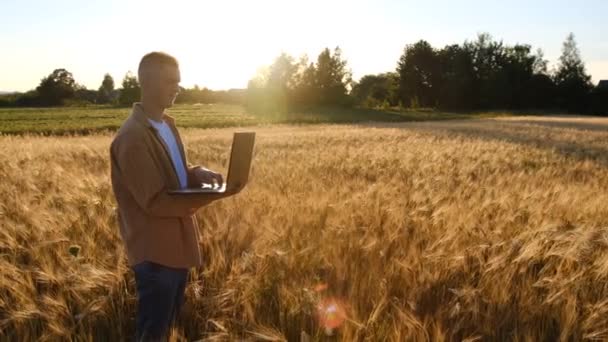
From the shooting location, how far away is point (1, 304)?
213 cm

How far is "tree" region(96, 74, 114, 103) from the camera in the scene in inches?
4181

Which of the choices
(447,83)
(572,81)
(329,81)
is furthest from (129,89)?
(572,81)

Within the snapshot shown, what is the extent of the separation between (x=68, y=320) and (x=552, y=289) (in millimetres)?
2121

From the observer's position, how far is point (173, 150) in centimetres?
213

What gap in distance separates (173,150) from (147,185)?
373 mm

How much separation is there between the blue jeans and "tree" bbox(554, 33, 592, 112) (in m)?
74.2

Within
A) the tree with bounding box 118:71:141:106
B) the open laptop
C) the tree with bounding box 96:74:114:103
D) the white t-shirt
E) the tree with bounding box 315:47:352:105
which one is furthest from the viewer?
the tree with bounding box 96:74:114:103

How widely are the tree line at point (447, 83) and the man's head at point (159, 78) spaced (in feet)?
177

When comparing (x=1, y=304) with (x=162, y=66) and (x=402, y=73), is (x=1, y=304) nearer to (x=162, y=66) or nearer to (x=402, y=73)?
(x=162, y=66)

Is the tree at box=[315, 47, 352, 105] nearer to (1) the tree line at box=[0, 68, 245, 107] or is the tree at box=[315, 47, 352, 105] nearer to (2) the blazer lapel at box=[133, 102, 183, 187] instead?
(1) the tree line at box=[0, 68, 245, 107]

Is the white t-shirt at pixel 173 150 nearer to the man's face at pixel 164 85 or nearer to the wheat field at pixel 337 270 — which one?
the man's face at pixel 164 85

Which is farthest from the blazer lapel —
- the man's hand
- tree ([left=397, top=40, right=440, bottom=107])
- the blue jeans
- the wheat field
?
tree ([left=397, top=40, right=440, bottom=107])

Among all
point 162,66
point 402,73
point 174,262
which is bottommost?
point 174,262

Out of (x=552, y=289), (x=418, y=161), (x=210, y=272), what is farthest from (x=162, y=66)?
(x=418, y=161)
